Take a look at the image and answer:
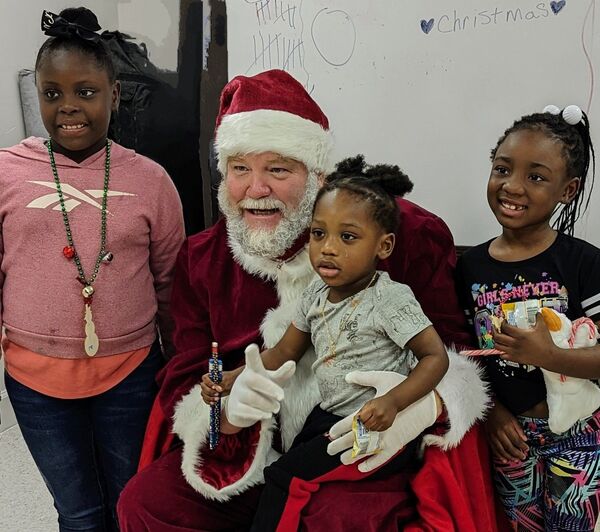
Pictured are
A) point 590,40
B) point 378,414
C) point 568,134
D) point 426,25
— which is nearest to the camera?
point 378,414

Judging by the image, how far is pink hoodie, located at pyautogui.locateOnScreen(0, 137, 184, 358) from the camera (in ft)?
4.67

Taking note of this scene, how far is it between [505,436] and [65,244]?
1.11 m

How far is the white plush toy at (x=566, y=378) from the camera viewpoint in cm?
125

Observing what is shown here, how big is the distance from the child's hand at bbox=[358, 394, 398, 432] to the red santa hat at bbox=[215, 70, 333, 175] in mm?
667

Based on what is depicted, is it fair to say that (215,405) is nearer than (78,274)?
Yes

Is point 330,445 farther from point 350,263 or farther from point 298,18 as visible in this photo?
→ point 298,18

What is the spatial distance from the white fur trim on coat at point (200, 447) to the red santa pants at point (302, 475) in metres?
0.12

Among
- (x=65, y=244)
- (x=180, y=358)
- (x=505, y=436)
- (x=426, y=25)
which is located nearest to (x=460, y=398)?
(x=505, y=436)

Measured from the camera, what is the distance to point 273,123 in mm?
1483

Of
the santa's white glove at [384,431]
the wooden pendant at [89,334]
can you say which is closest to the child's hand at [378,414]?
the santa's white glove at [384,431]

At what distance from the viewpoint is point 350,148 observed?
213cm

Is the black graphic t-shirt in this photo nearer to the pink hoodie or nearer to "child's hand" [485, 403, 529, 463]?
"child's hand" [485, 403, 529, 463]

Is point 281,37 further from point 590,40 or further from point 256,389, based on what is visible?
point 256,389

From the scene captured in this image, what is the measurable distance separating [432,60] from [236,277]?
97 cm
